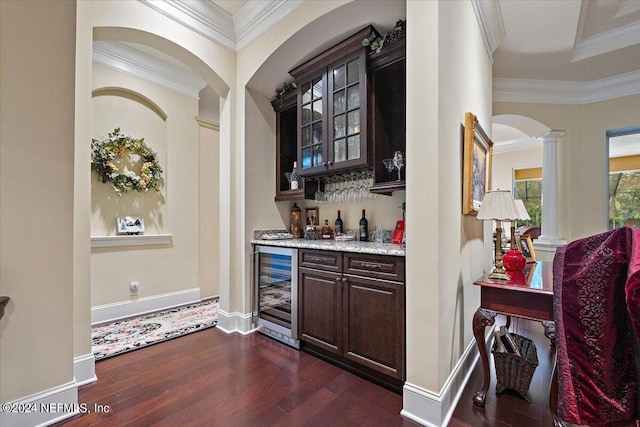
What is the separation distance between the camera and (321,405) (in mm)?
1784

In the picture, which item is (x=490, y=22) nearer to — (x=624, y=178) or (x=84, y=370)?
(x=624, y=178)

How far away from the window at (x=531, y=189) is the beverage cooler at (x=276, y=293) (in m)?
6.27

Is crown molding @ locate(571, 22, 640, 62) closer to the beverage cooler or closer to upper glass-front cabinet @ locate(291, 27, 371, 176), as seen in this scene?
upper glass-front cabinet @ locate(291, 27, 371, 176)

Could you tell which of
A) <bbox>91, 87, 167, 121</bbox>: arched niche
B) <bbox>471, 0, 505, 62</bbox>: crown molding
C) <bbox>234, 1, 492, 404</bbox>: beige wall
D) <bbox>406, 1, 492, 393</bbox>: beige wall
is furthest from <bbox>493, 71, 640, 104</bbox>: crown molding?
<bbox>91, 87, 167, 121</bbox>: arched niche

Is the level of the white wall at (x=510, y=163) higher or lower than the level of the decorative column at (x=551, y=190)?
higher

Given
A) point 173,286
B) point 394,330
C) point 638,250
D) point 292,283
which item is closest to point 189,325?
point 173,286

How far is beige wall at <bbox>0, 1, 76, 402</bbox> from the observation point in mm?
1506

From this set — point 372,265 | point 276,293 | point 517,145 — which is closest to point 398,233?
point 372,265

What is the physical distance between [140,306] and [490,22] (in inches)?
192

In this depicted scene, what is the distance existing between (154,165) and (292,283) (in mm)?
2453

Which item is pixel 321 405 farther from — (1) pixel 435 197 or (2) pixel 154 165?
(2) pixel 154 165

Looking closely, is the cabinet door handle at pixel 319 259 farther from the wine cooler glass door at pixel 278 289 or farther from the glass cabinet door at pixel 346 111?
the glass cabinet door at pixel 346 111

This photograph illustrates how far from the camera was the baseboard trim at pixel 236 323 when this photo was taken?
9.62 ft

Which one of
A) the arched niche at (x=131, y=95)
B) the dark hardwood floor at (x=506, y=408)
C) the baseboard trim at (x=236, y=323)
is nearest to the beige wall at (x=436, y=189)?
the dark hardwood floor at (x=506, y=408)
